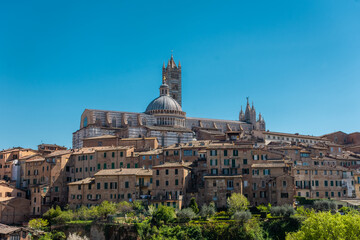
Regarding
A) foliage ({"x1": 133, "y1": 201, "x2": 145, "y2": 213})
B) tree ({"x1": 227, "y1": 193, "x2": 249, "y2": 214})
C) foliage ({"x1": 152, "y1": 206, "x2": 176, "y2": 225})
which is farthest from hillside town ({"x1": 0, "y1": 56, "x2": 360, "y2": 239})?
foliage ({"x1": 152, "y1": 206, "x2": 176, "y2": 225})

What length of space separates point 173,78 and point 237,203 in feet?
285

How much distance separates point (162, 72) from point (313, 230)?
4092 inches

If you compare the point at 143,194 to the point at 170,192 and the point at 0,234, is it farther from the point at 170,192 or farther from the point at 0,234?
the point at 0,234

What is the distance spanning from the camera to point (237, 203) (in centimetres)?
5356

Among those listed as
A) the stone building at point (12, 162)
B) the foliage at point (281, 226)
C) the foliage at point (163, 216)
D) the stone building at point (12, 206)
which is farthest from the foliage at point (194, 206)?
the stone building at point (12, 162)

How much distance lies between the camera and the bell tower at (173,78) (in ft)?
444

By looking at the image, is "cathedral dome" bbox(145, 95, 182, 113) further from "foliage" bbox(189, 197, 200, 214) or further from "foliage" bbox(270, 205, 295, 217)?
"foliage" bbox(270, 205, 295, 217)

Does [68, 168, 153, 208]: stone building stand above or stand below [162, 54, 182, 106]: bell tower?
below

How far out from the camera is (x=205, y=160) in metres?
63.4

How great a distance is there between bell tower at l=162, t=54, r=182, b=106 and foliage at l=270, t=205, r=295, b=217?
83.0 m

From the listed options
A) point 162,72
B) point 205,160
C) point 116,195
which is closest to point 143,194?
point 116,195

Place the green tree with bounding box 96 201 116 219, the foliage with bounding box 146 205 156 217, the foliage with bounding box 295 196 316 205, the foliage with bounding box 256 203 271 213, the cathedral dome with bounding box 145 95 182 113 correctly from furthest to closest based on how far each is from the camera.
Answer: the cathedral dome with bounding box 145 95 182 113 → the foliage with bounding box 295 196 316 205 → the green tree with bounding box 96 201 116 219 → the foliage with bounding box 146 205 156 217 → the foliage with bounding box 256 203 271 213

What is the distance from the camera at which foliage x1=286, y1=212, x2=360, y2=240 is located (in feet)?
125

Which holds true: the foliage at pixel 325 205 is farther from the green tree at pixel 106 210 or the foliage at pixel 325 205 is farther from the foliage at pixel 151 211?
the green tree at pixel 106 210
